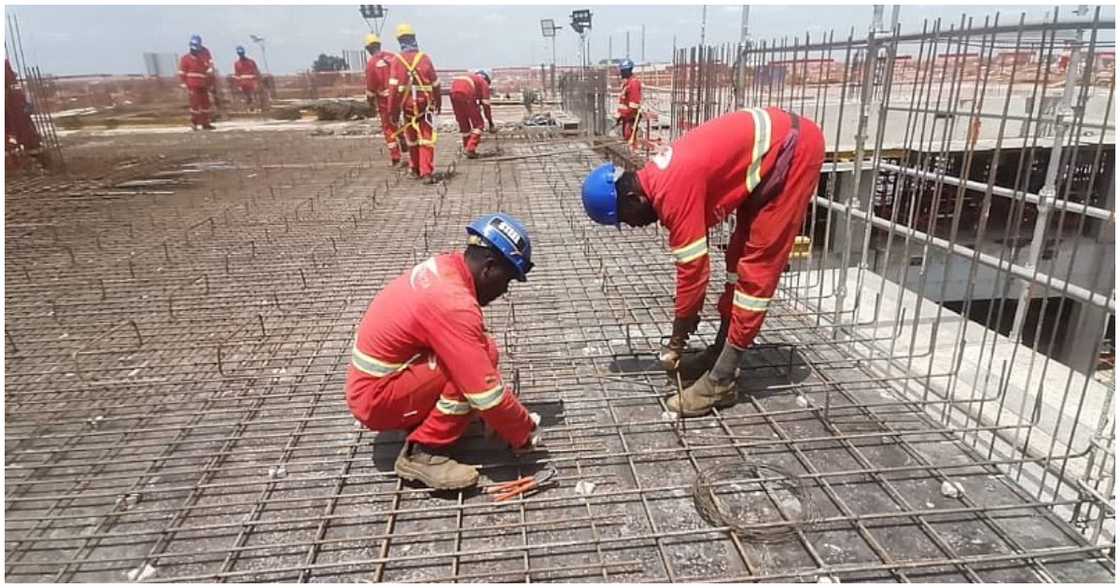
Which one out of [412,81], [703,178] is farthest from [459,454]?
[412,81]

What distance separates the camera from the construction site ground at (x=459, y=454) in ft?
7.73

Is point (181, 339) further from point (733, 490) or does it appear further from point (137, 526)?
point (733, 490)

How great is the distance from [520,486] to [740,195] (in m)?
1.64

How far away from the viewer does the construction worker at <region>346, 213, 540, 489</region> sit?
240cm

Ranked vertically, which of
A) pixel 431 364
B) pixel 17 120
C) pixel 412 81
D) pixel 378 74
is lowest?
pixel 431 364

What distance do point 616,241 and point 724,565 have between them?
13.9 ft

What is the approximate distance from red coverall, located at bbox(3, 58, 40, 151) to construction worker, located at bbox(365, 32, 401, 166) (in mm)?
5654

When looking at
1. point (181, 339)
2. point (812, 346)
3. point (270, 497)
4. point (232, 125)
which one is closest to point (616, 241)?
point (812, 346)

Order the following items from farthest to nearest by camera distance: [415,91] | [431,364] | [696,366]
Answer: [415,91]
[696,366]
[431,364]

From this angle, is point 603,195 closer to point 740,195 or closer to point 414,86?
point 740,195

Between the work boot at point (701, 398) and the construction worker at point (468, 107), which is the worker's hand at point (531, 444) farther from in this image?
the construction worker at point (468, 107)

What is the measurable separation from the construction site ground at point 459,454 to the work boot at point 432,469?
0.08m

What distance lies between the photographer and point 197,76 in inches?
633

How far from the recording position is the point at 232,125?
20391 mm
